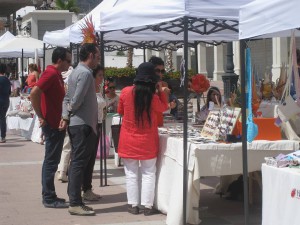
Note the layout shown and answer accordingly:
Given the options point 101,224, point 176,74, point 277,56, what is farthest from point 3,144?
point 277,56

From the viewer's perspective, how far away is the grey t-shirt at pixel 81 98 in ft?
23.7

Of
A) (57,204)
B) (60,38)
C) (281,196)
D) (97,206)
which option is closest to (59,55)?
(57,204)

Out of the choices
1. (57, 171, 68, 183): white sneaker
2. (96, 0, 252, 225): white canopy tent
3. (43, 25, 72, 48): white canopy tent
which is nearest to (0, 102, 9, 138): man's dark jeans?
(43, 25, 72, 48): white canopy tent

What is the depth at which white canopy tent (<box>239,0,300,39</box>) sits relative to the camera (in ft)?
16.0

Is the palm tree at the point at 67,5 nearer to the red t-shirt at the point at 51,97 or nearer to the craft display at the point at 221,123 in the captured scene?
the red t-shirt at the point at 51,97

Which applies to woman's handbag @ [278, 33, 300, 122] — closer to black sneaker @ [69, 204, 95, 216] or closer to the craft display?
the craft display

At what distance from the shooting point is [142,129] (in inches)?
285

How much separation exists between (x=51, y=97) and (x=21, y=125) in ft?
30.6

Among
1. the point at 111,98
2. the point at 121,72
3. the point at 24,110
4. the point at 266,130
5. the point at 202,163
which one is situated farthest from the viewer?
the point at 121,72

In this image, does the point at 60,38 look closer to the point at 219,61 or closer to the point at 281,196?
the point at 281,196

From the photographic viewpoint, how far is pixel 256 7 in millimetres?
5340

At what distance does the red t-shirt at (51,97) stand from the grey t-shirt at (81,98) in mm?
394

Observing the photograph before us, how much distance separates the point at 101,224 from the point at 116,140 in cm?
147

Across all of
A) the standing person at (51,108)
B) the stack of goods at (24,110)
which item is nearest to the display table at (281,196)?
the standing person at (51,108)
